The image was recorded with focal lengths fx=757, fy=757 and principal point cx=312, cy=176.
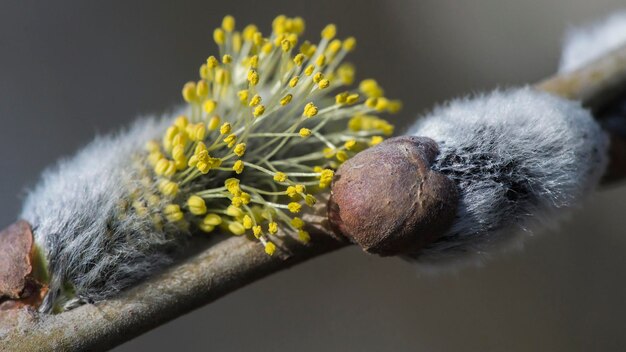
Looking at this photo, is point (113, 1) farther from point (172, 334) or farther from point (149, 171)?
point (149, 171)

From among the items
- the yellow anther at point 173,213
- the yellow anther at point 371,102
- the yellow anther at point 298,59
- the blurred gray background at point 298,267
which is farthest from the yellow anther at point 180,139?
the blurred gray background at point 298,267

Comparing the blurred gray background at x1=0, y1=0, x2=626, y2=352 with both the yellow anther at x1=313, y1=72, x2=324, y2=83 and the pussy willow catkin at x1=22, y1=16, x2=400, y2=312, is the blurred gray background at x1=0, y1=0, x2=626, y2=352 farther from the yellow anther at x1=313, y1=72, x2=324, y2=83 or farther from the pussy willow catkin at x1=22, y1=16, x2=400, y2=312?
the yellow anther at x1=313, y1=72, x2=324, y2=83

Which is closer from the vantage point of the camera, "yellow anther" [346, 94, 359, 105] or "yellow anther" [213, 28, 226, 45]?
"yellow anther" [346, 94, 359, 105]

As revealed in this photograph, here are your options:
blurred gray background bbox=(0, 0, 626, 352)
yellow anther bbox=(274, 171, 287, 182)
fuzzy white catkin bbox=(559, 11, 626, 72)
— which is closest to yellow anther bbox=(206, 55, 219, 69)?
yellow anther bbox=(274, 171, 287, 182)

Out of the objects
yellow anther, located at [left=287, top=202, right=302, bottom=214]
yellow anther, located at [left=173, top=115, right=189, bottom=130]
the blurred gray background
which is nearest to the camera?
yellow anther, located at [left=287, top=202, right=302, bottom=214]

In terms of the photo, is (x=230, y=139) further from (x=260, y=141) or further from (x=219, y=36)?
(x=219, y=36)

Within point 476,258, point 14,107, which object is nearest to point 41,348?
point 476,258

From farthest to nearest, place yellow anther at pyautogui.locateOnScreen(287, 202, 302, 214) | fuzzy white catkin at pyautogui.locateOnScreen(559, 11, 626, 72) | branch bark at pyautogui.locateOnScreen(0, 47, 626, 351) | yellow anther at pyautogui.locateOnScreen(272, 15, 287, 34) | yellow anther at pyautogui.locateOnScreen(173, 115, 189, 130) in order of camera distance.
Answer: fuzzy white catkin at pyautogui.locateOnScreen(559, 11, 626, 72) < yellow anther at pyautogui.locateOnScreen(272, 15, 287, 34) < yellow anther at pyautogui.locateOnScreen(173, 115, 189, 130) < yellow anther at pyautogui.locateOnScreen(287, 202, 302, 214) < branch bark at pyautogui.locateOnScreen(0, 47, 626, 351)

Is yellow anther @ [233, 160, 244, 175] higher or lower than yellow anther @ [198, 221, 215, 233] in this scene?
higher
